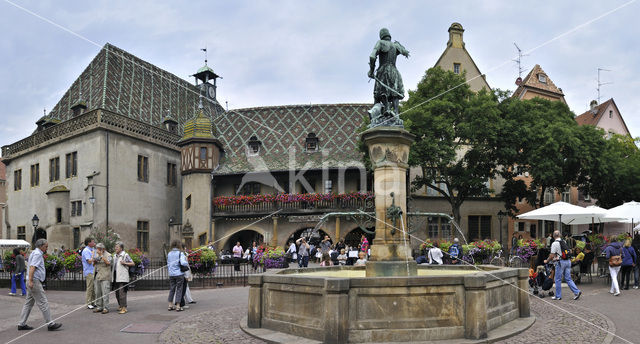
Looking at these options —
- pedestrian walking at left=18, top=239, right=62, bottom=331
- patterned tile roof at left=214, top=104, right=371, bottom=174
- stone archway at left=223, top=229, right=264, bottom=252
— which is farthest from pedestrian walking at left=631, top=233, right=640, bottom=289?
stone archway at left=223, top=229, right=264, bottom=252

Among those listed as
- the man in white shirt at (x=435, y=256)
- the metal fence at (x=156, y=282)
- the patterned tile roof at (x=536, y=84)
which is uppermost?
the patterned tile roof at (x=536, y=84)

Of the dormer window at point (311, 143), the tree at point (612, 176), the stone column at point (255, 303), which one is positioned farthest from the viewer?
the dormer window at point (311, 143)

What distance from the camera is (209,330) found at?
9.60 m

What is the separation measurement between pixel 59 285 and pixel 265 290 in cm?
1336

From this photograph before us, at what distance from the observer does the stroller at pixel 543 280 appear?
45.7ft

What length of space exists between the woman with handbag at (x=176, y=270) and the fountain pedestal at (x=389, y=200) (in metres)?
4.43

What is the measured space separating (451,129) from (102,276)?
22620 millimetres

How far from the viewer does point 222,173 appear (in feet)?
120

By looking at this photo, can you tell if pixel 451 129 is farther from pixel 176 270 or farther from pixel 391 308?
pixel 391 308

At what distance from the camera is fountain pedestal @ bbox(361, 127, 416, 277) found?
11.1m

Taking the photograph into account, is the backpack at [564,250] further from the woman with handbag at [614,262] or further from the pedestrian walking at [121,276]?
the pedestrian walking at [121,276]

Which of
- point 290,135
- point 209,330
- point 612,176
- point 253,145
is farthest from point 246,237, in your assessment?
point 209,330

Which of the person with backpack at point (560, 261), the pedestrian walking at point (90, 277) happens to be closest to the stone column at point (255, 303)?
the pedestrian walking at point (90, 277)

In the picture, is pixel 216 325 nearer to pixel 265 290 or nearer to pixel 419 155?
pixel 265 290
